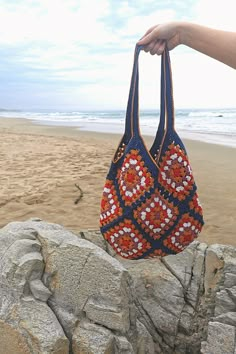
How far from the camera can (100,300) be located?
2.40 meters

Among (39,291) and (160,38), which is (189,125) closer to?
(39,291)

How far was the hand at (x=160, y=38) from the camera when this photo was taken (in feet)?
5.14

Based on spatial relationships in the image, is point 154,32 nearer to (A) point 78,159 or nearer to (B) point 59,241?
(B) point 59,241

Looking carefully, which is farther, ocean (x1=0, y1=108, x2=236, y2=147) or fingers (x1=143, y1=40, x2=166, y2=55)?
ocean (x1=0, y1=108, x2=236, y2=147)

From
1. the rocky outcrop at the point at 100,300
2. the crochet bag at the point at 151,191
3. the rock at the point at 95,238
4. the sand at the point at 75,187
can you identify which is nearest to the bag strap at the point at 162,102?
the crochet bag at the point at 151,191

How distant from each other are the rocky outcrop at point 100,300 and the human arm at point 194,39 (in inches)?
58.1

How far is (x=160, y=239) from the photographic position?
1820 mm

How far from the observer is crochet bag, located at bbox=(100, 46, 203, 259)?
1718mm

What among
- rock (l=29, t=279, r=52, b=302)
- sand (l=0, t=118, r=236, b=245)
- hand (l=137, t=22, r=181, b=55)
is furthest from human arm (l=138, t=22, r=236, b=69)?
sand (l=0, t=118, r=236, b=245)

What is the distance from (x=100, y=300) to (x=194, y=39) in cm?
172

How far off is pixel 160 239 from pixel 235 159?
27.1ft

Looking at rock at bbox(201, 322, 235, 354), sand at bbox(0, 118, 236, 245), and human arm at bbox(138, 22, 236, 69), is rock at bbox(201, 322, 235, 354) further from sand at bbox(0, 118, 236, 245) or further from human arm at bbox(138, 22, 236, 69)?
sand at bbox(0, 118, 236, 245)

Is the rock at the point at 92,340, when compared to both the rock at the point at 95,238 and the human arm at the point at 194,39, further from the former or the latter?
the human arm at the point at 194,39

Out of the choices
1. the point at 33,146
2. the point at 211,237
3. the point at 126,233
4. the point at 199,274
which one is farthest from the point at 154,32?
the point at 33,146
